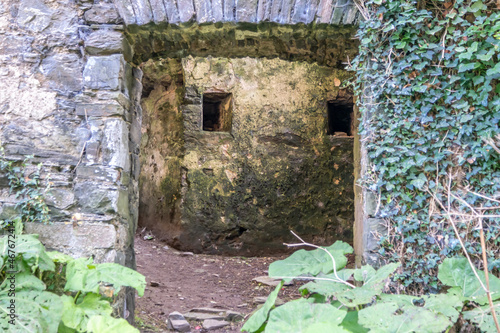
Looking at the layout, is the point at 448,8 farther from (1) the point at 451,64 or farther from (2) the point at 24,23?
(2) the point at 24,23

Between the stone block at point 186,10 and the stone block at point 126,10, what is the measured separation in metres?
0.29

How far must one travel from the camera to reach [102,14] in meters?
2.55

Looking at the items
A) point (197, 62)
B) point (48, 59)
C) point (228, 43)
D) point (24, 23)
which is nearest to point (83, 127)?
point (48, 59)

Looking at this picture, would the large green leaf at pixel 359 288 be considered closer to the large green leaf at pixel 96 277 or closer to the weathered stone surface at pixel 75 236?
the large green leaf at pixel 96 277

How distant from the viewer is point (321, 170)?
220 inches

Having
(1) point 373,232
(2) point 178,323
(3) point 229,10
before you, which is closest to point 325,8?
(3) point 229,10

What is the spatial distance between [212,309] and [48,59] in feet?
7.44

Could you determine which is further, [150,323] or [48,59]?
[150,323]

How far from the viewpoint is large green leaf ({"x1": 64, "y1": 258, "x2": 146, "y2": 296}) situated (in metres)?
1.93

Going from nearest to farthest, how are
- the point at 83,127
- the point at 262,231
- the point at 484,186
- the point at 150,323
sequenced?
the point at 484,186 → the point at 83,127 → the point at 150,323 → the point at 262,231

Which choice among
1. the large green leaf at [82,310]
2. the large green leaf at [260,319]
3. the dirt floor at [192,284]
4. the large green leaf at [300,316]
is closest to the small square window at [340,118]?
the dirt floor at [192,284]

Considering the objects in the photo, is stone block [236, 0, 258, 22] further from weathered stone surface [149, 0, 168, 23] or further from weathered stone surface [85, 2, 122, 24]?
weathered stone surface [85, 2, 122, 24]

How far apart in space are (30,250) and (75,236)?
1.49 feet

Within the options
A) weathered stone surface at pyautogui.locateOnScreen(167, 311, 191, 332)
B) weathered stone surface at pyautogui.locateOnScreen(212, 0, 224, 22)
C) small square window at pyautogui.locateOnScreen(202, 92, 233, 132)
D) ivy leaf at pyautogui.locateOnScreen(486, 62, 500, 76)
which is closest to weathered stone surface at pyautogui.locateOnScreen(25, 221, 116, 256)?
weathered stone surface at pyautogui.locateOnScreen(167, 311, 191, 332)
